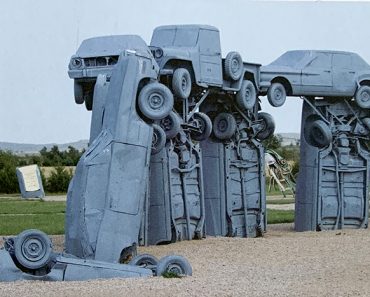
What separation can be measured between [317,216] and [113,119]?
7.52m

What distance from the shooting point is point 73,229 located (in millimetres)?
12812

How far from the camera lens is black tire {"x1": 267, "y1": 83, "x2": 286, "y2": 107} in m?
18.7

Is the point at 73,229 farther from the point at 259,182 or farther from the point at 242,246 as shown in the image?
Answer: the point at 259,182

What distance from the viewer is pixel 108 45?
49.7 ft

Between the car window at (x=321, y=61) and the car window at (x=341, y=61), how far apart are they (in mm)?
127

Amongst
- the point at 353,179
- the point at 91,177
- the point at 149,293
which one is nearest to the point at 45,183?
the point at 353,179

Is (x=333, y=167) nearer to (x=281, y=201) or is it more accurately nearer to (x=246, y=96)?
(x=246, y=96)

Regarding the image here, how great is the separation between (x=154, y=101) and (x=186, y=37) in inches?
153

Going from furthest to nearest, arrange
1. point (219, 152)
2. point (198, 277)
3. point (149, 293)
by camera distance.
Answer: point (219, 152)
point (198, 277)
point (149, 293)

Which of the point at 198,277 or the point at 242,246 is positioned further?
the point at 242,246

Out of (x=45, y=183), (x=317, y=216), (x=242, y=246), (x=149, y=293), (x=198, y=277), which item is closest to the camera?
(x=149, y=293)

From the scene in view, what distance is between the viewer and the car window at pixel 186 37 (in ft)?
55.3

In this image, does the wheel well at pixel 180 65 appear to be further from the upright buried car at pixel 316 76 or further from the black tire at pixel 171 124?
the upright buried car at pixel 316 76

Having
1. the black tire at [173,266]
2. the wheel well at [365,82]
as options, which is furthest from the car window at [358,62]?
the black tire at [173,266]
